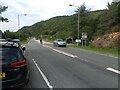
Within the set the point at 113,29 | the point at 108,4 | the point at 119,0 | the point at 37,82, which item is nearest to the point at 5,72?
the point at 37,82

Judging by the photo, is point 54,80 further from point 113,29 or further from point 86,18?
point 86,18

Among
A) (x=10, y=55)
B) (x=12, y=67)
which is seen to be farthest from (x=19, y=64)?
(x=10, y=55)

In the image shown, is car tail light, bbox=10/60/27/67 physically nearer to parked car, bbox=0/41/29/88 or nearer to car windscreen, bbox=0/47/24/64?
parked car, bbox=0/41/29/88

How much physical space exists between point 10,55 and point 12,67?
1.79 ft

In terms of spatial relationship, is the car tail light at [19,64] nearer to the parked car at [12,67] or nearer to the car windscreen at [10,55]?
the parked car at [12,67]

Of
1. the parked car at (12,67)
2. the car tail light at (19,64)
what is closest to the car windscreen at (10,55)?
the parked car at (12,67)

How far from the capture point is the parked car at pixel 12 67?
910cm

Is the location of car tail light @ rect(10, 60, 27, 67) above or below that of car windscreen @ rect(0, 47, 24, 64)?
below

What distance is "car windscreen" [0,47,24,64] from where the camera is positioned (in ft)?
30.9

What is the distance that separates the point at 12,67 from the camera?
9211 mm

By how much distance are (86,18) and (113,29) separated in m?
27.7

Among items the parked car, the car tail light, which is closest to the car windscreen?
the parked car

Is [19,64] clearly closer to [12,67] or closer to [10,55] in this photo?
[12,67]

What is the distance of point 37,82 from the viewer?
1151 centimetres
